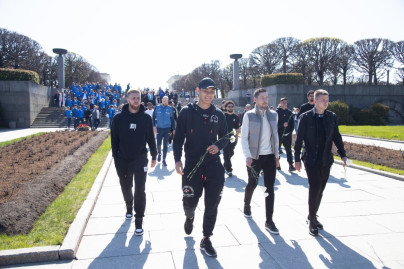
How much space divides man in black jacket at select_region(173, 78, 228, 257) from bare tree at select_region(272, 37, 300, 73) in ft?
161

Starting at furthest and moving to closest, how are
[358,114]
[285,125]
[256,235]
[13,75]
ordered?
[358,114], [13,75], [285,125], [256,235]

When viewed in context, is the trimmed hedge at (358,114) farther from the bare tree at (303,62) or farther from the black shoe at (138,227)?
the black shoe at (138,227)

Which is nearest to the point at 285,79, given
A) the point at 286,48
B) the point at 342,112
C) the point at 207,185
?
the point at 342,112

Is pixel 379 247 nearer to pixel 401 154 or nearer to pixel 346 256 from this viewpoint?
pixel 346 256

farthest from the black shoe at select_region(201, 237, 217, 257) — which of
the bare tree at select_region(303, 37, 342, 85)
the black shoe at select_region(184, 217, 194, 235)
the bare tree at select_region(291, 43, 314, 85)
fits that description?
the bare tree at select_region(291, 43, 314, 85)

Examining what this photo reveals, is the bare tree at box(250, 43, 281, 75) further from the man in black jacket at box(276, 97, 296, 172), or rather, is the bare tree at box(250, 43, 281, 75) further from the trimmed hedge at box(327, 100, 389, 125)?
the man in black jacket at box(276, 97, 296, 172)

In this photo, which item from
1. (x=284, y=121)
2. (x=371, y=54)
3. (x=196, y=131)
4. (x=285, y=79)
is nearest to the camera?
(x=196, y=131)

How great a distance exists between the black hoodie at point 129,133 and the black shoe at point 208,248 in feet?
5.38

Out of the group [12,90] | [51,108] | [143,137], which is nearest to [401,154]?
[143,137]

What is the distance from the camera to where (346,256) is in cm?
386

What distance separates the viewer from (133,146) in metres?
4.75

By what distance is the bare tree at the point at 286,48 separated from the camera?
4988 centimetres

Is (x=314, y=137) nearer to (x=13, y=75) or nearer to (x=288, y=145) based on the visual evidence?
(x=288, y=145)

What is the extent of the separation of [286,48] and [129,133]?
4974 cm
